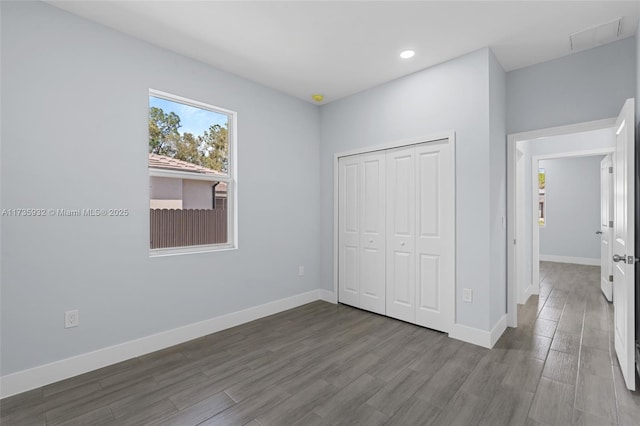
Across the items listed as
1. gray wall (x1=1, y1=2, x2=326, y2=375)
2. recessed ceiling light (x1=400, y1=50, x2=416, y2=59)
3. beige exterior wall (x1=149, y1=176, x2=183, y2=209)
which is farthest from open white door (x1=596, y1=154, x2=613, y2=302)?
beige exterior wall (x1=149, y1=176, x2=183, y2=209)

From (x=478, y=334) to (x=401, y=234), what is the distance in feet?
4.08

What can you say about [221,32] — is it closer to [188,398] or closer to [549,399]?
[188,398]

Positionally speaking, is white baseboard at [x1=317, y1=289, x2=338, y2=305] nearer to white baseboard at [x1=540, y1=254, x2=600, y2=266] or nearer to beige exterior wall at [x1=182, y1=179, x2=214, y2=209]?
beige exterior wall at [x1=182, y1=179, x2=214, y2=209]

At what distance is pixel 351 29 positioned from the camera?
2.54 m

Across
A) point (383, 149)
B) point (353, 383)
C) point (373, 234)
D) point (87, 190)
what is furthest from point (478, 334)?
point (87, 190)

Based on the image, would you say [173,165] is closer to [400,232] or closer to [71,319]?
[71,319]

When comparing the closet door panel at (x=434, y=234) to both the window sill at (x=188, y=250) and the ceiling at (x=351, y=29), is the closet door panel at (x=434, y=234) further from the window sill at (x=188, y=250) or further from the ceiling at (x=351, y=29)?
the window sill at (x=188, y=250)

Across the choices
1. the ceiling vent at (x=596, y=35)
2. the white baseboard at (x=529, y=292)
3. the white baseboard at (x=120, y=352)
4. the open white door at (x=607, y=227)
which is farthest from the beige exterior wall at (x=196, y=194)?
the open white door at (x=607, y=227)

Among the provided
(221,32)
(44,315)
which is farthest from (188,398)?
(221,32)

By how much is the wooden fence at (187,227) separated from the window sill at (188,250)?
39mm

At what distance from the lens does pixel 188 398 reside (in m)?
2.05

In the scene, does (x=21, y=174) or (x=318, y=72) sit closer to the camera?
(x=21, y=174)

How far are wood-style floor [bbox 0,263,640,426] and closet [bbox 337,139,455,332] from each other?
394mm

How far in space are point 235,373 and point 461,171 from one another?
2.74 m
